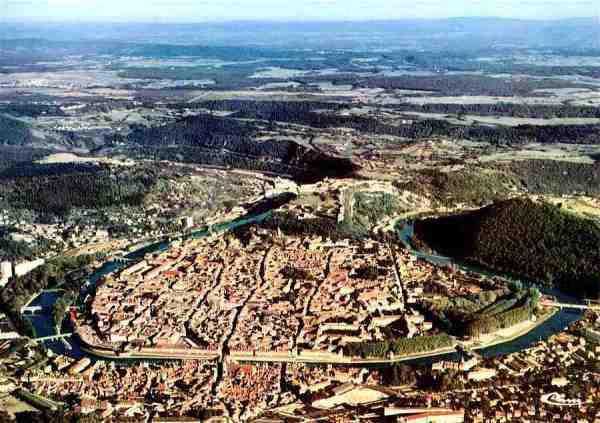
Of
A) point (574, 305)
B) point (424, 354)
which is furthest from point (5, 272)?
point (574, 305)

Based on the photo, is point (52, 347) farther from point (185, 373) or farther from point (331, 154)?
point (331, 154)

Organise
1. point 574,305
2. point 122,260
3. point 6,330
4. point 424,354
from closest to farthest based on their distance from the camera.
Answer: point 424,354 < point 6,330 < point 574,305 < point 122,260

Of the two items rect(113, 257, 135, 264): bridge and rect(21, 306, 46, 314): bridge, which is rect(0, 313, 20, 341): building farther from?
rect(113, 257, 135, 264): bridge

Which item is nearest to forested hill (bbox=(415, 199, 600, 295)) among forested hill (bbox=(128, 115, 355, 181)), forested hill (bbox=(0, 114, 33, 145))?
forested hill (bbox=(128, 115, 355, 181))

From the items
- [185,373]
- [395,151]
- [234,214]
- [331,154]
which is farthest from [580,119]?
[185,373]

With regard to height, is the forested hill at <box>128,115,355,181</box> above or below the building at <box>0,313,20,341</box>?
above

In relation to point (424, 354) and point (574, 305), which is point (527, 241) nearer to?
point (574, 305)
